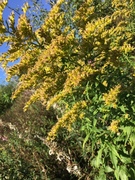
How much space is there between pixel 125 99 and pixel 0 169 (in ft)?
7.67

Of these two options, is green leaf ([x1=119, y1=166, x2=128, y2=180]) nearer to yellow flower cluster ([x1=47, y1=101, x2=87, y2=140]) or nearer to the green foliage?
yellow flower cluster ([x1=47, y1=101, x2=87, y2=140])

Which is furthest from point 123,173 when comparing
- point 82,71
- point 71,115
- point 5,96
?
point 5,96

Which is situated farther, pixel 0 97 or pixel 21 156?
pixel 0 97

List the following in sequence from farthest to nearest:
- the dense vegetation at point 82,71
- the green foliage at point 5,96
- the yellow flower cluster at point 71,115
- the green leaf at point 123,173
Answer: the green foliage at point 5,96 → the green leaf at point 123,173 → the yellow flower cluster at point 71,115 → the dense vegetation at point 82,71

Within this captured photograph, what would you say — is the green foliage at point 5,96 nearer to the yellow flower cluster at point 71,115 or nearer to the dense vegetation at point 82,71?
the dense vegetation at point 82,71

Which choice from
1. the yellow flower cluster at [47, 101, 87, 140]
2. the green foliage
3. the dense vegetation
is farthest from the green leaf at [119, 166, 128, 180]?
the green foliage

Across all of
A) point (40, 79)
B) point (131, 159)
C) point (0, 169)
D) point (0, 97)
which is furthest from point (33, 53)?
point (0, 97)

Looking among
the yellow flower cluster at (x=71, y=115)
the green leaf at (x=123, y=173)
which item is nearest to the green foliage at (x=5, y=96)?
the green leaf at (x=123, y=173)

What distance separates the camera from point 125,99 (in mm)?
3471

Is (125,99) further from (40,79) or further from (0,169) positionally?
(0,169)

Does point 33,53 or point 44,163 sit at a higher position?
point 33,53

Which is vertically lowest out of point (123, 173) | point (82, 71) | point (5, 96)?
point (123, 173)

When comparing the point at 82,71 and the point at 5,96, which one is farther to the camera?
the point at 5,96

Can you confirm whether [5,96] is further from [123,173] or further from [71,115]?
[71,115]
